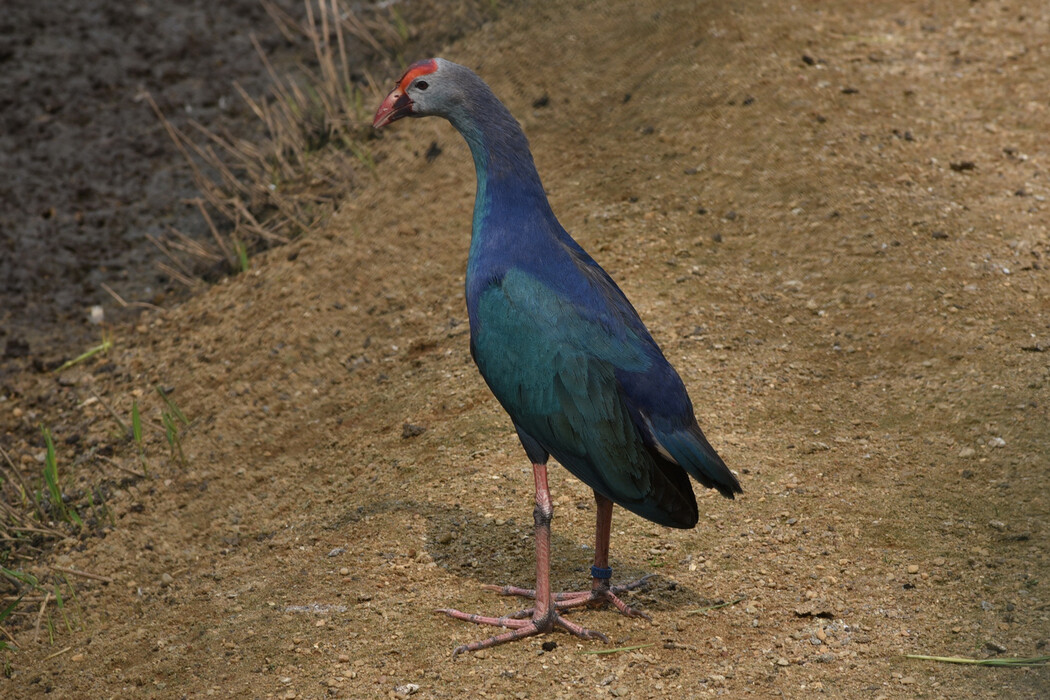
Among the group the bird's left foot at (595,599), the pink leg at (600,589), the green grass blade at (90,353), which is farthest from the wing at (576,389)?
the green grass blade at (90,353)

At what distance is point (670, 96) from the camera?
292 inches

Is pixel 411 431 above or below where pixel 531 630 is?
above

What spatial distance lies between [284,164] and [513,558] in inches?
173

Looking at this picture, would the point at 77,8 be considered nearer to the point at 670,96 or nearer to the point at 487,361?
the point at 670,96

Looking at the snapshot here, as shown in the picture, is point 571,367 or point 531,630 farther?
point 531,630

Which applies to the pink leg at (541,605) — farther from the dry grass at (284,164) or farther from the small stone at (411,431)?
the dry grass at (284,164)

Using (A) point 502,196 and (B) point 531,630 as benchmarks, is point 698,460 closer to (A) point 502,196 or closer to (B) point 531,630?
(B) point 531,630

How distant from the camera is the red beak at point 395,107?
4.35m

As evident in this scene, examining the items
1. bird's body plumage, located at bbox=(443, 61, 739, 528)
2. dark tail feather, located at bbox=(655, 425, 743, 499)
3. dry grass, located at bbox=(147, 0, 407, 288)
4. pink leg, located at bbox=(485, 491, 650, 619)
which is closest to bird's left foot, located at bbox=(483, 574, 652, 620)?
pink leg, located at bbox=(485, 491, 650, 619)

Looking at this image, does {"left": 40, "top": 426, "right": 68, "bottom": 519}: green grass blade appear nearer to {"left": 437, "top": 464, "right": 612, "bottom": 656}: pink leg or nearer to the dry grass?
the dry grass

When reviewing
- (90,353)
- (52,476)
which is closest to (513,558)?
(52,476)

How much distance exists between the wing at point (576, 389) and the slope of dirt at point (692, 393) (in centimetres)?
60

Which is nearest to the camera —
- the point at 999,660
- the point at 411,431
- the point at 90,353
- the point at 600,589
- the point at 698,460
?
the point at 999,660

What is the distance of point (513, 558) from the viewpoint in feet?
15.3
